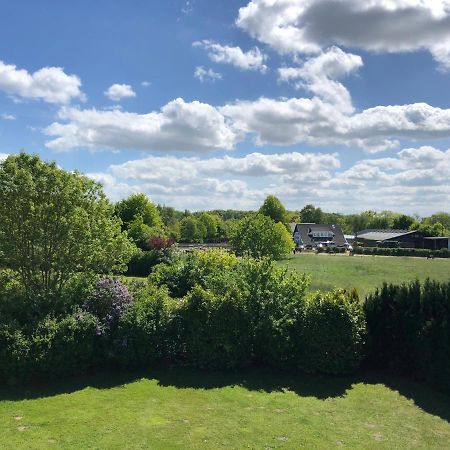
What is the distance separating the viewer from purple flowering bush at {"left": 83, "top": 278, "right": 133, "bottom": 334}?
1320cm

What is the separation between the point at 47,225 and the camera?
13922 mm

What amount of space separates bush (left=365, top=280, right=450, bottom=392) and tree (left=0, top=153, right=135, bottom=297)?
8.92 metres

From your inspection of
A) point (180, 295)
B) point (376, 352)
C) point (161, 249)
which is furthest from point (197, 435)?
point (161, 249)

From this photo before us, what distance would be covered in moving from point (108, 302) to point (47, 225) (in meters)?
3.01

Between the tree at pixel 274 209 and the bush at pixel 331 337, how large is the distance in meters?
90.1

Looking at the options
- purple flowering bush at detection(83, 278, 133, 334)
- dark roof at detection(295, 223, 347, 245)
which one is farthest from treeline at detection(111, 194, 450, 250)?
purple flowering bush at detection(83, 278, 133, 334)

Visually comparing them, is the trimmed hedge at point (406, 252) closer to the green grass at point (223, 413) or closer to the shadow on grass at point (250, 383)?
the shadow on grass at point (250, 383)

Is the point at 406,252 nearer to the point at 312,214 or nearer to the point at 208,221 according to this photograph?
the point at 208,221

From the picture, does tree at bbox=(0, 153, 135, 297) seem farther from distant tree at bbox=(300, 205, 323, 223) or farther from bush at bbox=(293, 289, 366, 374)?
distant tree at bbox=(300, 205, 323, 223)

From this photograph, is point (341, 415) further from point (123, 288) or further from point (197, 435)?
point (123, 288)

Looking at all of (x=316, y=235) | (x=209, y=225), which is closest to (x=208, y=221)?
(x=209, y=225)

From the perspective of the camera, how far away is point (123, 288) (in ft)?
46.3

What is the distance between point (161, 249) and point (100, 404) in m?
28.3

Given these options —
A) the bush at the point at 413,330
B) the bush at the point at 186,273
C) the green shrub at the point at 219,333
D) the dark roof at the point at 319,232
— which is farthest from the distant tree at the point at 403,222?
the green shrub at the point at 219,333
